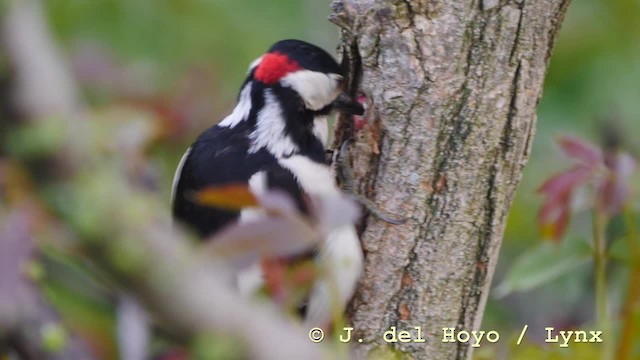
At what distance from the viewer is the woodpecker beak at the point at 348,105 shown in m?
2.00

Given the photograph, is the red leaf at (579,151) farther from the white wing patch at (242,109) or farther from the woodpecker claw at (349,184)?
the white wing patch at (242,109)

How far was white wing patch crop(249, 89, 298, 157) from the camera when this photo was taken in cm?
217

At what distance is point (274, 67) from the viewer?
219 cm

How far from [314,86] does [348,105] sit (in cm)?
15

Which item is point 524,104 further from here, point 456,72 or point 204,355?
point 204,355

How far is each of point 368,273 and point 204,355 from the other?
4.00 ft

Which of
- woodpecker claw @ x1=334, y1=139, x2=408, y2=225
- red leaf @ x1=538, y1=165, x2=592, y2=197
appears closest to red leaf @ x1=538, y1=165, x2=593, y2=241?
red leaf @ x1=538, y1=165, x2=592, y2=197

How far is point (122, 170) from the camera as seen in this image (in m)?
0.84

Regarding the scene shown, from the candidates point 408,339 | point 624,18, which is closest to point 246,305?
point 408,339

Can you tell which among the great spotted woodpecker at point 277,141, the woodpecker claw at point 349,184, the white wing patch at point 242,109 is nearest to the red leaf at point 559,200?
the woodpecker claw at point 349,184

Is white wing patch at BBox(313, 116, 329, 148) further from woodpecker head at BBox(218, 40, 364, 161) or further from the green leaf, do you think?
the green leaf

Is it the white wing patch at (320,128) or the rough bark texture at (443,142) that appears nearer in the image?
the rough bark texture at (443,142)

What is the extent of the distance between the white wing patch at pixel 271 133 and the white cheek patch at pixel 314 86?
0.19ft

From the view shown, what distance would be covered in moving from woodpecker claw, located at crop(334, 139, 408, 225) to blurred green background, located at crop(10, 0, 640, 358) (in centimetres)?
65
